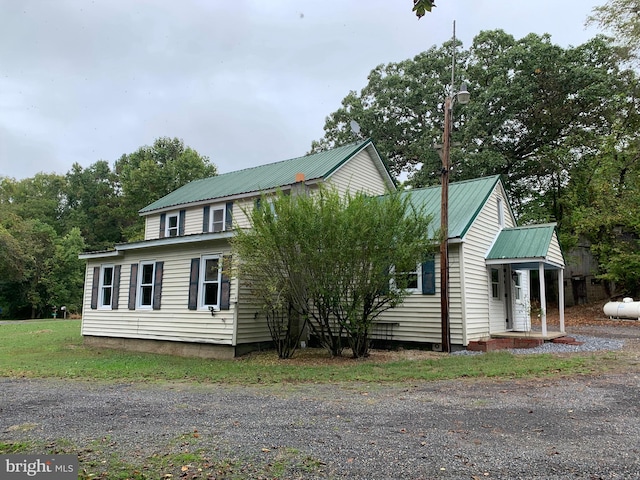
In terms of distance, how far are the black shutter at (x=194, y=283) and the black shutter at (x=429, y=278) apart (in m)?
5.81

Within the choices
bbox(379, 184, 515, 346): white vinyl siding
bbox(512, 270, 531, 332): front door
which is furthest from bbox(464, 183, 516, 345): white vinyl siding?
bbox(512, 270, 531, 332): front door

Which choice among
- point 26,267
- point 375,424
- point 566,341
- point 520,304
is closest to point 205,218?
point 520,304

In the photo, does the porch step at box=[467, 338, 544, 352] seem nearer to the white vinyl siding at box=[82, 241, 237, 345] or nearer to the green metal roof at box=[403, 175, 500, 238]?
the green metal roof at box=[403, 175, 500, 238]

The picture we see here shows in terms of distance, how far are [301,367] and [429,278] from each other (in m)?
4.22

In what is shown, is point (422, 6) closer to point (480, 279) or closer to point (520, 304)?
point (480, 279)

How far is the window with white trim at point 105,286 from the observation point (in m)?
14.5

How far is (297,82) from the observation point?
15.4m

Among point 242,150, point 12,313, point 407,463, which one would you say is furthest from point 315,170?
point 12,313

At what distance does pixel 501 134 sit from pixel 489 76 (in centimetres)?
312

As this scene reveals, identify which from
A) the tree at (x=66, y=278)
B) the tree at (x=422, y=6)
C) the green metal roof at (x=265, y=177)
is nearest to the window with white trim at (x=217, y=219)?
the green metal roof at (x=265, y=177)

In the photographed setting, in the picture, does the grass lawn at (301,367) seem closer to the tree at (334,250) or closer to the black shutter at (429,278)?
the tree at (334,250)

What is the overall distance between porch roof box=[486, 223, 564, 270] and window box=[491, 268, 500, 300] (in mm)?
601

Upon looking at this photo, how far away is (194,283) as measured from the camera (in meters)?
12.0

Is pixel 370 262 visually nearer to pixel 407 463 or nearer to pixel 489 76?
pixel 407 463
